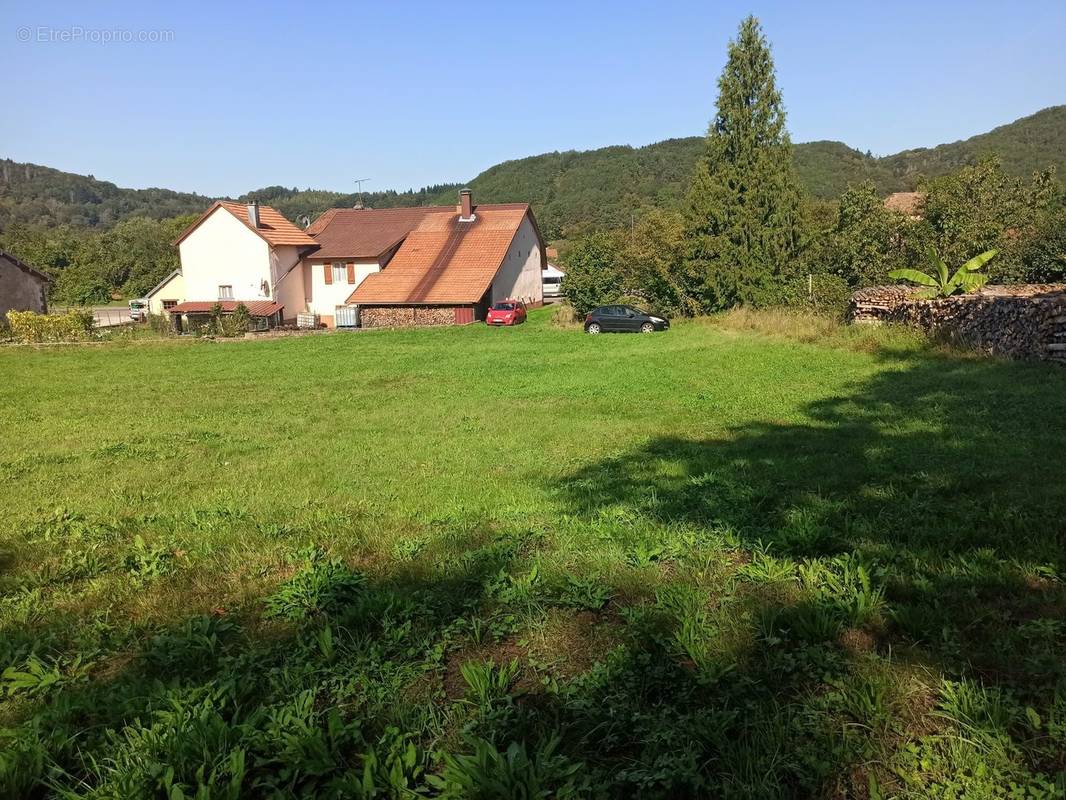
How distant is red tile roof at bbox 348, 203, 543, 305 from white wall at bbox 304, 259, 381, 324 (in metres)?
1.15

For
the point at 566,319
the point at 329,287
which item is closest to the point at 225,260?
Result: the point at 329,287

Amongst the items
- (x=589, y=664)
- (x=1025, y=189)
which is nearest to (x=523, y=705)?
(x=589, y=664)

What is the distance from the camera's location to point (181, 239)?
43.4 metres

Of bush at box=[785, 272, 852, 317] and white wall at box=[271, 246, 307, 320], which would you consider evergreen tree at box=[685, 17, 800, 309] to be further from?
white wall at box=[271, 246, 307, 320]

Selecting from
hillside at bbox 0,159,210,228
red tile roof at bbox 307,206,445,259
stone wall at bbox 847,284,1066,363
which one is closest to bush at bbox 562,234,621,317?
stone wall at bbox 847,284,1066,363

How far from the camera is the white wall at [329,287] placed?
44312 millimetres

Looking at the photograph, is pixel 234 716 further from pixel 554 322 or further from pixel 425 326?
pixel 425 326

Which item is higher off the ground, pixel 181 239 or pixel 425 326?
pixel 181 239

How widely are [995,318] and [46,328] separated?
37673 mm

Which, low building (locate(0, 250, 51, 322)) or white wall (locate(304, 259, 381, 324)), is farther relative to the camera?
white wall (locate(304, 259, 381, 324))

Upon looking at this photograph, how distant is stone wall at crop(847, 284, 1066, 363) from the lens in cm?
1398

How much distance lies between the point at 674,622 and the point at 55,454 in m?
9.57

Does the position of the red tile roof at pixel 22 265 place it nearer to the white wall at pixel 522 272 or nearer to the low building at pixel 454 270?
the low building at pixel 454 270

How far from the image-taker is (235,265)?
142 feet
